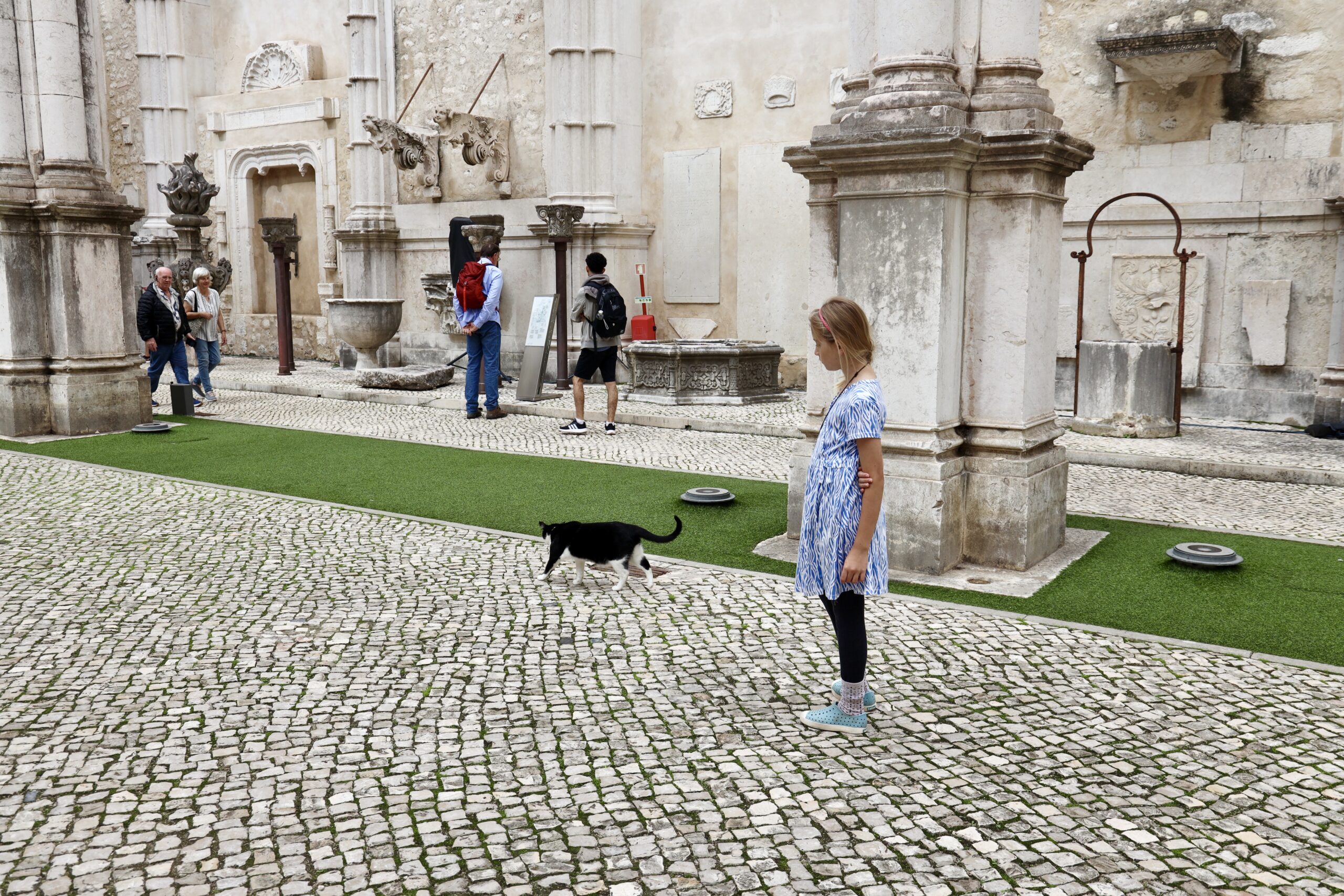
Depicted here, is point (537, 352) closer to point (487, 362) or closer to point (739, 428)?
point (487, 362)

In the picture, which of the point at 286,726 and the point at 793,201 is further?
the point at 793,201

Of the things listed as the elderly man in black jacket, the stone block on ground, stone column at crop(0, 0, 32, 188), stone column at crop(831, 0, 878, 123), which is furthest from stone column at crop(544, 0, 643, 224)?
stone column at crop(831, 0, 878, 123)

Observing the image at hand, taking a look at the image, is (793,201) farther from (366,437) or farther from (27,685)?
(27,685)

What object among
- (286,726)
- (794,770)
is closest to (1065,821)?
(794,770)

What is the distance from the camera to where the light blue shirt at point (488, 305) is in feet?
36.7

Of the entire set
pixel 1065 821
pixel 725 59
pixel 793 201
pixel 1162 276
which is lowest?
pixel 1065 821

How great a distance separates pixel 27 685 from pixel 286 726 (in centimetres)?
114

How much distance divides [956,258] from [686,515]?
7.65 feet

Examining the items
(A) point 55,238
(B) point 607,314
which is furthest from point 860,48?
(A) point 55,238

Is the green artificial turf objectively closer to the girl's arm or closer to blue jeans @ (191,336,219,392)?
blue jeans @ (191,336,219,392)

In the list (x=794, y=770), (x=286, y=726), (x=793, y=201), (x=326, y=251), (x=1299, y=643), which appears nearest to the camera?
(x=794, y=770)

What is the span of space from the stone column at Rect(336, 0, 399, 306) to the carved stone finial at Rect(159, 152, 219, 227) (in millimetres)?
2324

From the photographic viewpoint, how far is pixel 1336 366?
33.4 feet

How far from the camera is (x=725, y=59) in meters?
14.2
